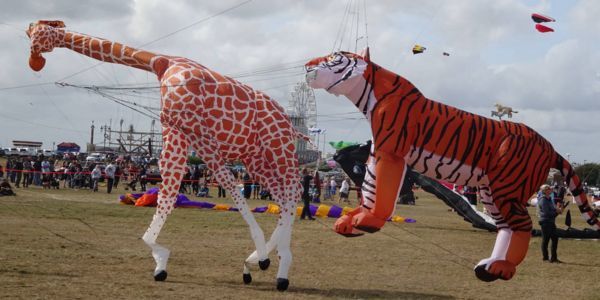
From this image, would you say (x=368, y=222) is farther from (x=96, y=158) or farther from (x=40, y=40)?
(x=96, y=158)

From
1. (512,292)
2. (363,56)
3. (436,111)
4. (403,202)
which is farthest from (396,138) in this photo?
(403,202)

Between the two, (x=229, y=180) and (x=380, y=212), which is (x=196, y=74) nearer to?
(x=229, y=180)

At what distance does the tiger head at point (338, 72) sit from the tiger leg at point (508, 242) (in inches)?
81.7

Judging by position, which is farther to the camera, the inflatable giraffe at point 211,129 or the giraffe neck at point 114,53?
the giraffe neck at point 114,53

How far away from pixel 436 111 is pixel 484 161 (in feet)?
2.48

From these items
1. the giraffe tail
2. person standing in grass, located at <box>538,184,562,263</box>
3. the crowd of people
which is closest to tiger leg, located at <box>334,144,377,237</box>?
the giraffe tail

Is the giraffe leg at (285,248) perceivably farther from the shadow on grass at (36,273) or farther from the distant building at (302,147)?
the shadow on grass at (36,273)

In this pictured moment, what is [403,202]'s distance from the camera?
34.4 meters

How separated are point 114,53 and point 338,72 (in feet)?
13.5

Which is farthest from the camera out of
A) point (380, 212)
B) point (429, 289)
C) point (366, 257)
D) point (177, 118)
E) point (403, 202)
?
point (403, 202)

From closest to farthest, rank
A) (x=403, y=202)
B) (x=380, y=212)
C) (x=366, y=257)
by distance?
(x=380, y=212) → (x=366, y=257) → (x=403, y=202)

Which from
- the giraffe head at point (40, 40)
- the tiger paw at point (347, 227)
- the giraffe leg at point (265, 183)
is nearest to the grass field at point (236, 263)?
the giraffe leg at point (265, 183)

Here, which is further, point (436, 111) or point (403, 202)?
point (403, 202)

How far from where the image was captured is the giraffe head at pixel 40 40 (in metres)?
10.2
